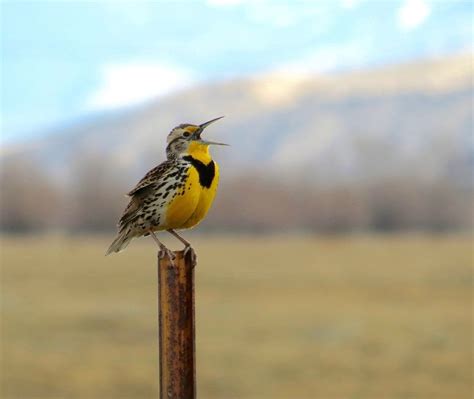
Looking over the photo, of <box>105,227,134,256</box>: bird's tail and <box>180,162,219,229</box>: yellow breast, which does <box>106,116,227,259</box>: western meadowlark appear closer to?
<box>180,162,219,229</box>: yellow breast

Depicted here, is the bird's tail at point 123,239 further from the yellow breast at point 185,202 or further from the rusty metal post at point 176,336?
the rusty metal post at point 176,336

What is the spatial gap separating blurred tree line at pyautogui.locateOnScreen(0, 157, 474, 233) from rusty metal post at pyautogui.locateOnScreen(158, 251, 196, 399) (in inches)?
2295

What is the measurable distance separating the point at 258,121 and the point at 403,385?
5128 inches

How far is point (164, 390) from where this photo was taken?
10.6ft

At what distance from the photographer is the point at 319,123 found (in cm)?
14800

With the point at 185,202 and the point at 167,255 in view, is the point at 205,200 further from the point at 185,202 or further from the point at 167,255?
the point at 167,255

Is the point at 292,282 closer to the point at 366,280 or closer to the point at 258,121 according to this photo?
the point at 366,280

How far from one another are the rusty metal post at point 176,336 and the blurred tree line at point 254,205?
58.3 m

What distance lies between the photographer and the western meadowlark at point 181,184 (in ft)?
11.7

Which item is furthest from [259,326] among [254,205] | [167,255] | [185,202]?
[254,205]

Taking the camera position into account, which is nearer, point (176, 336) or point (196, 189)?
point (176, 336)

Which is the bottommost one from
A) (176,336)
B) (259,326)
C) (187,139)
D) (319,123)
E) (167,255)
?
(259,326)

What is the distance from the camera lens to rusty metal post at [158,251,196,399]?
320 cm

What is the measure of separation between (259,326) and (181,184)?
2765cm
